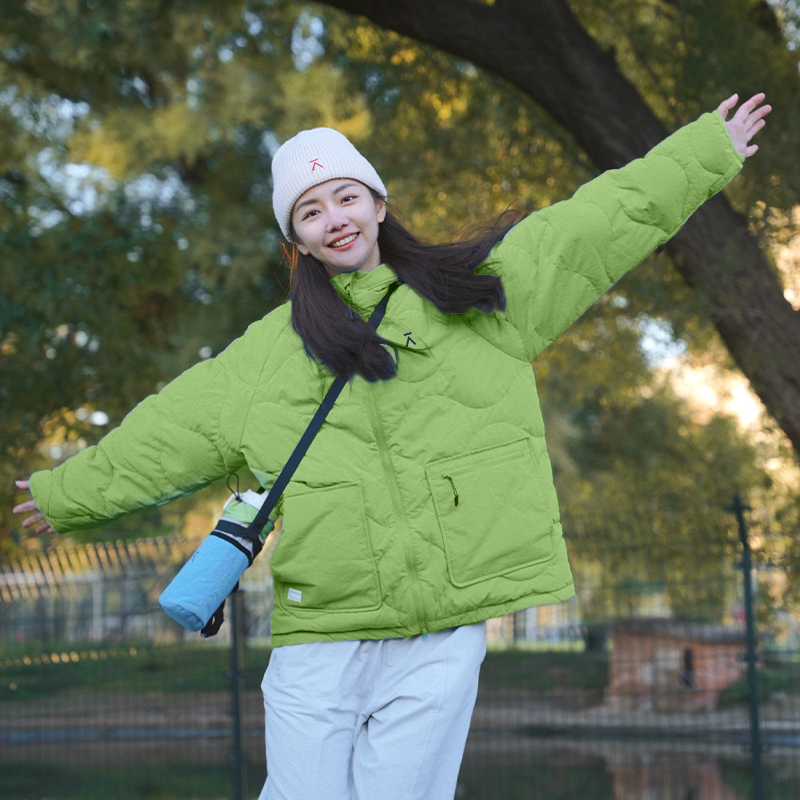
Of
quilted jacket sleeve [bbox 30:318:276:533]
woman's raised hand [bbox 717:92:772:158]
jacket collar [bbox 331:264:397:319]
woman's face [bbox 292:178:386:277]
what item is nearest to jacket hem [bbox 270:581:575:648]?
quilted jacket sleeve [bbox 30:318:276:533]

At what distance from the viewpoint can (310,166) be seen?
94.7 inches

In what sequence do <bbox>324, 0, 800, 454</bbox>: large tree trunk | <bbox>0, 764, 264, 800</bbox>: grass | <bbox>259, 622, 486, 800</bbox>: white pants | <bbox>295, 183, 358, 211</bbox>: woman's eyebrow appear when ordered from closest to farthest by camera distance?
<bbox>259, 622, 486, 800</bbox>: white pants < <bbox>295, 183, 358, 211</bbox>: woman's eyebrow < <bbox>324, 0, 800, 454</bbox>: large tree trunk < <bbox>0, 764, 264, 800</bbox>: grass

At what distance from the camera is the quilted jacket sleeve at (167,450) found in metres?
2.31

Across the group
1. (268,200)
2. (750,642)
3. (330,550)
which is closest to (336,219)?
(330,550)

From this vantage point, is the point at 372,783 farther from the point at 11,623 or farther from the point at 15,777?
the point at 15,777

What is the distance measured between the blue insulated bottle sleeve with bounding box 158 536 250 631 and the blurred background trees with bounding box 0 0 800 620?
3.45 ft

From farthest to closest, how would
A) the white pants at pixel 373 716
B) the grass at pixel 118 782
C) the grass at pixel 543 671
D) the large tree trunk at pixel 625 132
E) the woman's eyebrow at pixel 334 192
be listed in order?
the grass at pixel 543 671, the grass at pixel 118 782, the large tree trunk at pixel 625 132, the woman's eyebrow at pixel 334 192, the white pants at pixel 373 716

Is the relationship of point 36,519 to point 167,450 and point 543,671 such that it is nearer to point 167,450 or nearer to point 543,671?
point 167,450

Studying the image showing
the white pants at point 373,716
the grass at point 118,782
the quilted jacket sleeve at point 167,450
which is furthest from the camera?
the grass at point 118,782

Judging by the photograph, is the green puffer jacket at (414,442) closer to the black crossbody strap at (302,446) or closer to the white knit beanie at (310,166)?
the black crossbody strap at (302,446)

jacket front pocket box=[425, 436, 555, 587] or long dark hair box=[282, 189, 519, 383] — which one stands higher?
long dark hair box=[282, 189, 519, 383]

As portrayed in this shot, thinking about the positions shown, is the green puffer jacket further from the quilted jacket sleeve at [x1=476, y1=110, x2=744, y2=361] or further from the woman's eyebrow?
the woman's eyebrow

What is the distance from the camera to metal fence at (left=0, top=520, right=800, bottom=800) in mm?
5191

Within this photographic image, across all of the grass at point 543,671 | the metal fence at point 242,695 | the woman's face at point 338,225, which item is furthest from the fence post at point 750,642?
the woman's face at point 338,225
